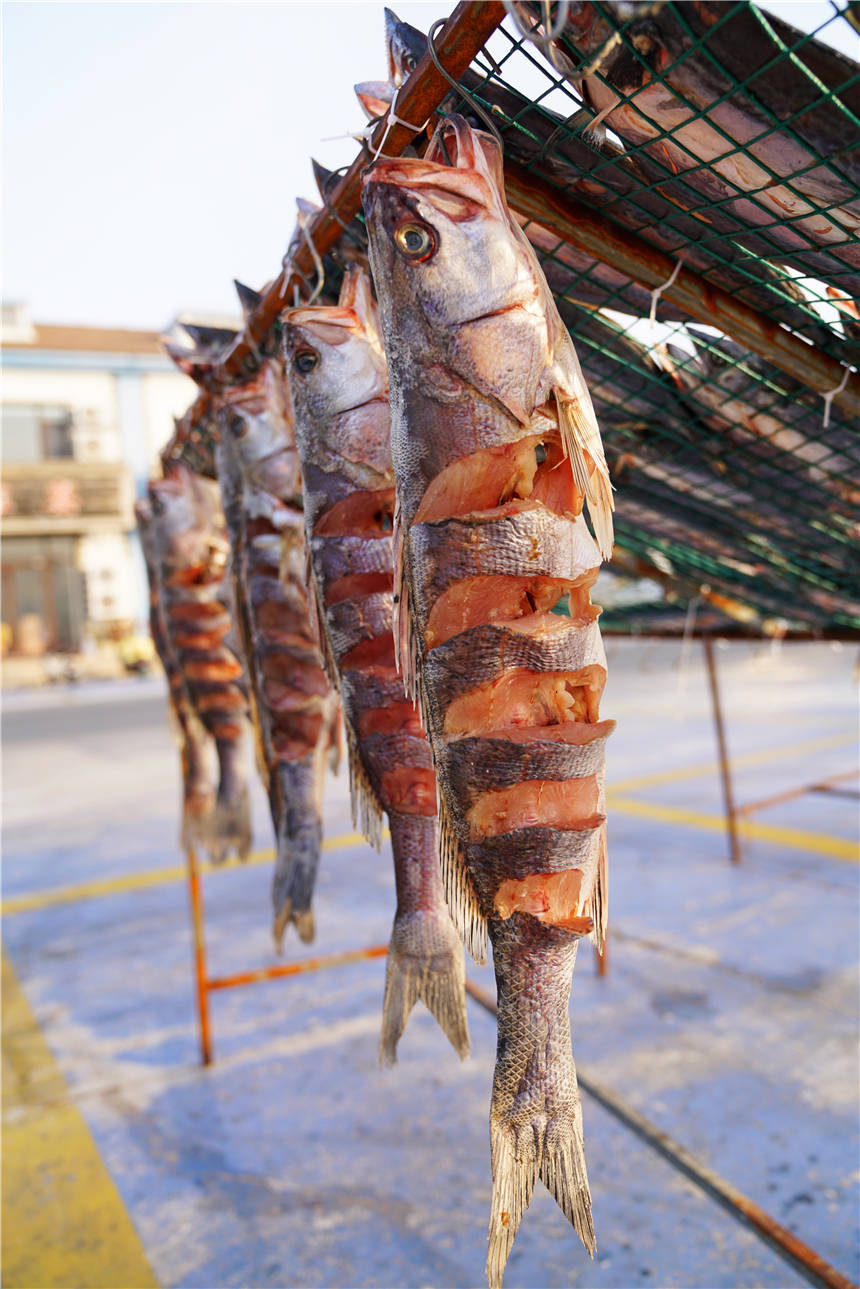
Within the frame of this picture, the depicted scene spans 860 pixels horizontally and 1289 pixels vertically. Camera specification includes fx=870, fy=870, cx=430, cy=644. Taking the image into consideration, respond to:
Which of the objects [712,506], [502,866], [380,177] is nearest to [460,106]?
[380,177]

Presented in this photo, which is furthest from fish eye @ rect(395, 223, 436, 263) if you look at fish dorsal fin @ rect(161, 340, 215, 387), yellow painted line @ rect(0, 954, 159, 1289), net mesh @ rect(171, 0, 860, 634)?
yellow painted line @ rect(0, 954, 159, 1289)

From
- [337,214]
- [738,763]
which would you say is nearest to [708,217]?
[337,214]

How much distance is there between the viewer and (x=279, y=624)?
2154 mm

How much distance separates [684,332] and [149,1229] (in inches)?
111

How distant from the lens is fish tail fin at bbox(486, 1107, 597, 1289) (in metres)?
1.14

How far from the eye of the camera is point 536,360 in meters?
1.10

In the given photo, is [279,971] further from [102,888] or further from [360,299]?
[102,888]

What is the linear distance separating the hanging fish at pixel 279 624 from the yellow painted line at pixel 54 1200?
1128mm

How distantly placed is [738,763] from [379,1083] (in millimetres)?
5752

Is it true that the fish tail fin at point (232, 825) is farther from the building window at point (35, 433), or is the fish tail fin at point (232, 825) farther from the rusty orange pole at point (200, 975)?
the building window at point (35, 433)

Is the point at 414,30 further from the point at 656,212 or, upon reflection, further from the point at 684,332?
the point at 684,332

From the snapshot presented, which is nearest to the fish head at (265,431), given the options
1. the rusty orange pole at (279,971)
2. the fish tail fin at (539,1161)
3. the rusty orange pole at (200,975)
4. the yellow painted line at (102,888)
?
the fish tail fin at (539,1161)

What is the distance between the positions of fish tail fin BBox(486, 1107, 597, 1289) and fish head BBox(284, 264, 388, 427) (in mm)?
1174

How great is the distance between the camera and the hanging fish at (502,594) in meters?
1.10
